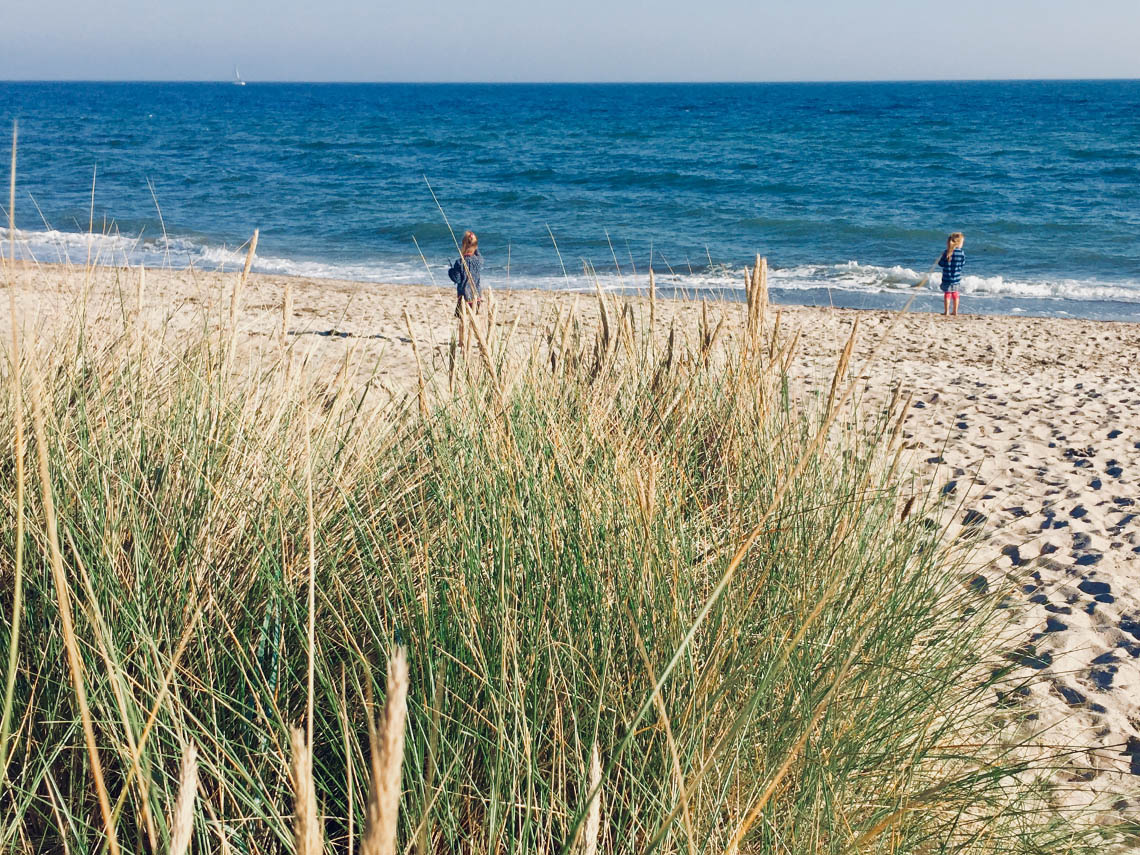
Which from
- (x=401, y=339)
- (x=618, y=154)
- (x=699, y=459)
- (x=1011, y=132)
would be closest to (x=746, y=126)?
(x=1011, y=132)

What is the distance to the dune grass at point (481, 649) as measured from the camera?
1.58 meters

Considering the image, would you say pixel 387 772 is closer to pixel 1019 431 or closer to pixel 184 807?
pixel 184 807

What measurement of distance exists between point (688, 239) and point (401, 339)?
461 inches

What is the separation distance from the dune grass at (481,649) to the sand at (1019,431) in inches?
14.8

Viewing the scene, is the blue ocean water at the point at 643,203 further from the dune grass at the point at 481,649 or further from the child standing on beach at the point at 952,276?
the dune grass at the point at 481,649

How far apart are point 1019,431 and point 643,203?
20.5 meters

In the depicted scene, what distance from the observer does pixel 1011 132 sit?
45625 millimetres

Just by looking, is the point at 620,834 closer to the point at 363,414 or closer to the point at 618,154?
the point at 363,414

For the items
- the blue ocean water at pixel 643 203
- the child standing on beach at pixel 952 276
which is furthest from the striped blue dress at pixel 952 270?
the blue ocean water at pixel 643 203

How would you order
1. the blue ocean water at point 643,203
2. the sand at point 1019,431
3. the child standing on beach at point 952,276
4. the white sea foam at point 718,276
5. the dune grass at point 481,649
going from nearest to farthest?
1. the dune grass at point 481,649
2. the sand at point 1019,431
3. the child standing on beach at point 952,276
4. the white sea foam at point 718,276
5. the blue ocean water at point 643,203

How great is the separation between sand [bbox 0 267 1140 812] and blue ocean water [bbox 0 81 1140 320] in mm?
726

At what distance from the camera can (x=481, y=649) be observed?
5.56 ft

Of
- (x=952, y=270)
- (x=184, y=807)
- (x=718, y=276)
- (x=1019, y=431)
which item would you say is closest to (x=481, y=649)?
(x=184, y=807)

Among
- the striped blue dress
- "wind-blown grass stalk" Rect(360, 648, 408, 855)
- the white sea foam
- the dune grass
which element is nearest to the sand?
the dune grass
